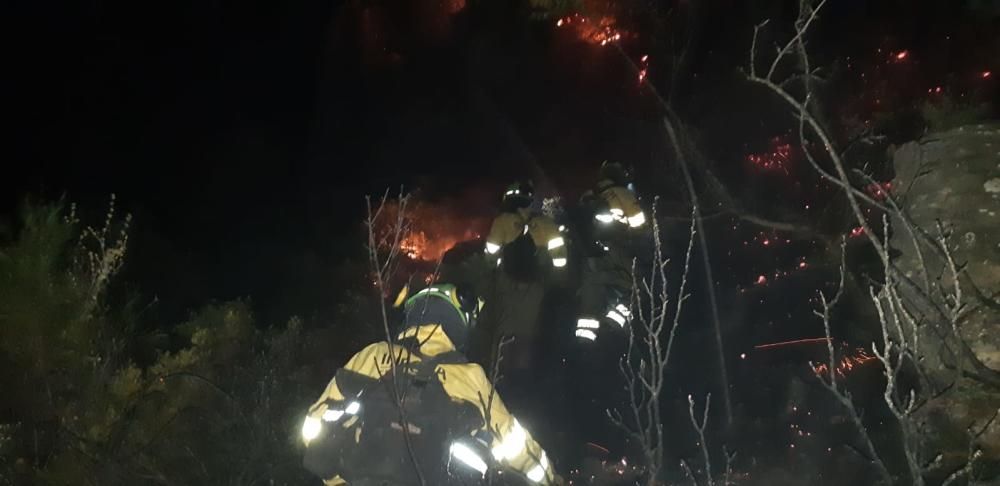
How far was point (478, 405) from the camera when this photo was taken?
362 centimetres

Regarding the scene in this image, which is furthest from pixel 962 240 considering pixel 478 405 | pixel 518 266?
pixel 518 266

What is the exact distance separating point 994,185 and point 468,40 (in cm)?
1174

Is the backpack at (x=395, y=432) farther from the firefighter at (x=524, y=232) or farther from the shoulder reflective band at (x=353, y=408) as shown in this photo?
the firefighter at (x=524, y=232)

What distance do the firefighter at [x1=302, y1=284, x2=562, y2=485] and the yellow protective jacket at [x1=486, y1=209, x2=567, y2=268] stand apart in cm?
290

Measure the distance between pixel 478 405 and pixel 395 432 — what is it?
46 cm

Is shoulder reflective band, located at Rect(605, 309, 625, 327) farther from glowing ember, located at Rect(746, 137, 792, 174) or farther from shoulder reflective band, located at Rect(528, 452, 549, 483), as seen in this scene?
glowing ember, located at Rect(746, 137, 792, 174)

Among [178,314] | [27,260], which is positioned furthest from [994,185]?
[178,314]

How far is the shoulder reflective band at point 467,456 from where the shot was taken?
3.48m

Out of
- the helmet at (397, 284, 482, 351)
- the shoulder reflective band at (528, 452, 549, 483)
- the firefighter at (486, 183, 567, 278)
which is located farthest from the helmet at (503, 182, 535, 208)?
the shoulder reflective band at (528, 452, 549, 483)

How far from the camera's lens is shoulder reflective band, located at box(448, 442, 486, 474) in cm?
348

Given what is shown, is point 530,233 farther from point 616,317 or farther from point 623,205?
point 616,317

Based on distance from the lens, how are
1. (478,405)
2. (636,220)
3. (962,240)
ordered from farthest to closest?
(636,220) → (962,240) → (478,405)

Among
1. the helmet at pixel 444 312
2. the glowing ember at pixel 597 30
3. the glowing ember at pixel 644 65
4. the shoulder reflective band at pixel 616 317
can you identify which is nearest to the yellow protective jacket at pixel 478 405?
the helmet at pixel 444 312

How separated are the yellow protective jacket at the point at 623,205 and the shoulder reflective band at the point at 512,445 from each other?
334cm
